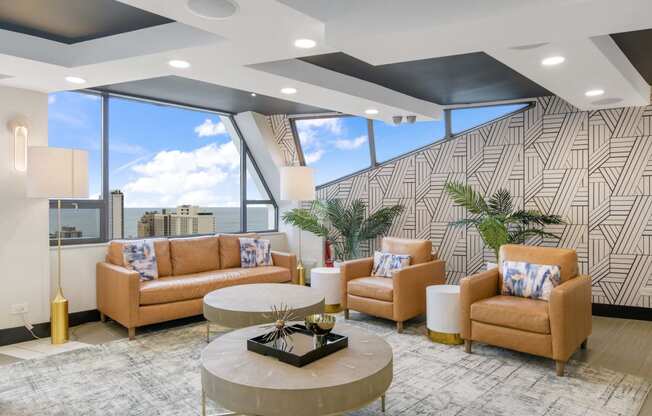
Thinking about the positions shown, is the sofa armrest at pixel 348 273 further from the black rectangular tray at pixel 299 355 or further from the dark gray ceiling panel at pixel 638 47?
the dark gray ceiling panel at pixel 638 47

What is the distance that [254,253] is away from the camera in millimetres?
5617

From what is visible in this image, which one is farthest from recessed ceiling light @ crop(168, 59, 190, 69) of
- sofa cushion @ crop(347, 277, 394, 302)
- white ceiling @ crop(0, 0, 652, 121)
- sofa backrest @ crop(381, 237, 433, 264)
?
sofa backrest @ crop(381, 237, 433, 264)

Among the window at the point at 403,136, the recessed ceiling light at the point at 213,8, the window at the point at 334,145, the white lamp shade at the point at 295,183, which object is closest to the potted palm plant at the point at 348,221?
the white lamp shade at the point at 295,183

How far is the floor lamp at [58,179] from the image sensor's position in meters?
3.91

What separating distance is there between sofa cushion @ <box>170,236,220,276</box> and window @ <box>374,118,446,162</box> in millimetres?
2753

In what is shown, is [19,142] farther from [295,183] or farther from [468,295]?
[468,295]

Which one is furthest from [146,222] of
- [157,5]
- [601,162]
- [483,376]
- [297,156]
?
[601,162]

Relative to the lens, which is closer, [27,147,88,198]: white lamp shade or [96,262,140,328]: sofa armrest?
[27,147,88,198]: white lamp shade

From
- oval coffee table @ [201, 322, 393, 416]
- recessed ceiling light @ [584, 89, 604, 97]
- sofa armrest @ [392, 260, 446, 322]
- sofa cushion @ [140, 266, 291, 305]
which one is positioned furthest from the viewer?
sofa armrest @ [392, 260, 446, 322]

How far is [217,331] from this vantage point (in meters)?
4.46

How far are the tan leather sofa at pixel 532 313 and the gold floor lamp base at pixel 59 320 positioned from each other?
366 cm

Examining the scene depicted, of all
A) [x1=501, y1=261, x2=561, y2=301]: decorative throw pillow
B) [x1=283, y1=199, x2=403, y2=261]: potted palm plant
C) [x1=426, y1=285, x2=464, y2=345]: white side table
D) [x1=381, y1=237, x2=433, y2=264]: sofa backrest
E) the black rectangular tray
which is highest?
[x1=283, y1=199, x2=403, y2=261]: potted palm plant

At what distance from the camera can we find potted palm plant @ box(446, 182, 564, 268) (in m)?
4.95

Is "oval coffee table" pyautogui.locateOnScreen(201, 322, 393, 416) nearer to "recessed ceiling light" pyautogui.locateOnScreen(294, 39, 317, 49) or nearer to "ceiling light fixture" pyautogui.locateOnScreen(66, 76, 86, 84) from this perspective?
"recessed ceiling light" pyautogui.locateOnScreen(294, 39, 317, 49)
